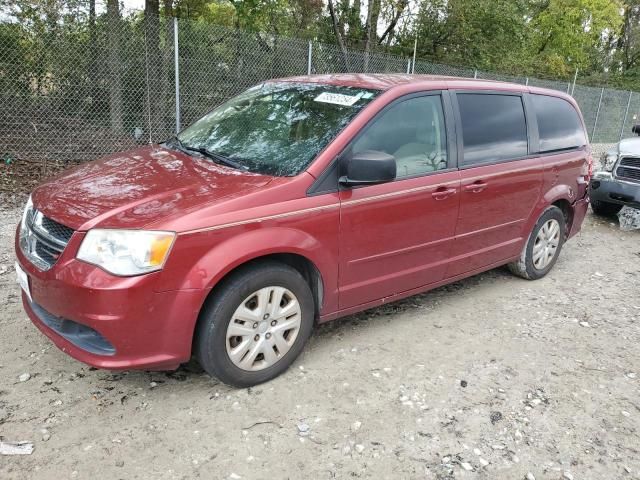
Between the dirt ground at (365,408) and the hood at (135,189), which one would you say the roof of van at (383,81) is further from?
the dirt ground at (365,408)

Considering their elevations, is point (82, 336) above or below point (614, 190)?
below

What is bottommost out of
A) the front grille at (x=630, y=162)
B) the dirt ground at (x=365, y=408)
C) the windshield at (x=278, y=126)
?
the dirt ground at (x=365, y=408)

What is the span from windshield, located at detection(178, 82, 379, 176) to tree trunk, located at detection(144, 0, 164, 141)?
4954mm

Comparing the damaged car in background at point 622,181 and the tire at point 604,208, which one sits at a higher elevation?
the damaged car in background at point 622,181

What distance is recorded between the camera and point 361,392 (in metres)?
3.16

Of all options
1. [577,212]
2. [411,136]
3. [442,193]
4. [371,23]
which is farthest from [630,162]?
[371,23]

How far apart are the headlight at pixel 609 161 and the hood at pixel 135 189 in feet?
20.5

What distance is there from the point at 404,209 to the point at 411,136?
Answer: 0.52 metres

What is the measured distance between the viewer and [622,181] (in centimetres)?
731

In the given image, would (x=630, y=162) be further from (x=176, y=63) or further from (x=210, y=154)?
(x=176, y=63)

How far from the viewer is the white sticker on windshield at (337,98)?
355cm

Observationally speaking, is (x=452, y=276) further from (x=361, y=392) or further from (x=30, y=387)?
(x=30, y=387)

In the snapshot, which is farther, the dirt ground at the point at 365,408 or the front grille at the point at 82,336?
the front grille at the point at 82,336

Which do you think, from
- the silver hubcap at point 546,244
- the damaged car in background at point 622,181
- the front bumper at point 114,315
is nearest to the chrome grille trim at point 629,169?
the damaged car in background at point 622,181
